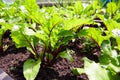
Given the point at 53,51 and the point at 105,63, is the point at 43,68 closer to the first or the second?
the point at 53,51

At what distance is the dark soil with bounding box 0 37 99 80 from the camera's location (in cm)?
166

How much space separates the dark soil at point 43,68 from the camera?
1661 mm

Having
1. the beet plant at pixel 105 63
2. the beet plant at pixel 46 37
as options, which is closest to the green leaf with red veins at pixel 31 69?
the beet plant at pixel 46 37

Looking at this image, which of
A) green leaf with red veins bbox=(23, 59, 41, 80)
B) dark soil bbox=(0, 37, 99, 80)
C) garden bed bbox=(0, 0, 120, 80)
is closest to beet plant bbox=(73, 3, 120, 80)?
garden bed bbox=(0, 0, 120, 80)

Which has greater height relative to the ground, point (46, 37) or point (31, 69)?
point (46, 37)

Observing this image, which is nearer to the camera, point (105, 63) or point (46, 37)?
point (105, 63)

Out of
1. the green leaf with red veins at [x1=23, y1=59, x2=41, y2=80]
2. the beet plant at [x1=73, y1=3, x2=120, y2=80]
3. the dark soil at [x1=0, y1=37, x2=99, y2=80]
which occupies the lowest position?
the dark soil at [x1=0, y1=37, x2=99, y2=80]

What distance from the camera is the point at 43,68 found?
1754 mm

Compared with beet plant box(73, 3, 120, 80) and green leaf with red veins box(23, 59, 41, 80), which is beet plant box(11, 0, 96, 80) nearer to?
green leaf with red veins box(23, 59, 41, 80)

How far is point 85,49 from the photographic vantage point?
2.12 metres

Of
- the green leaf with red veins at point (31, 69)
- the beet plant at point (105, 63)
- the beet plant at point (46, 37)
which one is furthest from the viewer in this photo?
the beet plant at point (46, 37)

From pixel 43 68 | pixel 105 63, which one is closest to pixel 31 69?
pixel 43 68

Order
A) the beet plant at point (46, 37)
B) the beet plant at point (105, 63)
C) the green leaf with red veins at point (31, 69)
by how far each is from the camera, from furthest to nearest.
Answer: the beet plant at point (46, 37) < the green leaf with red veins at point (31, 69) < the beet plant at point (105, 63)

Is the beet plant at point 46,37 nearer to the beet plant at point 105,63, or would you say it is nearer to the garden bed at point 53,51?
the garden bed at point 53,51
